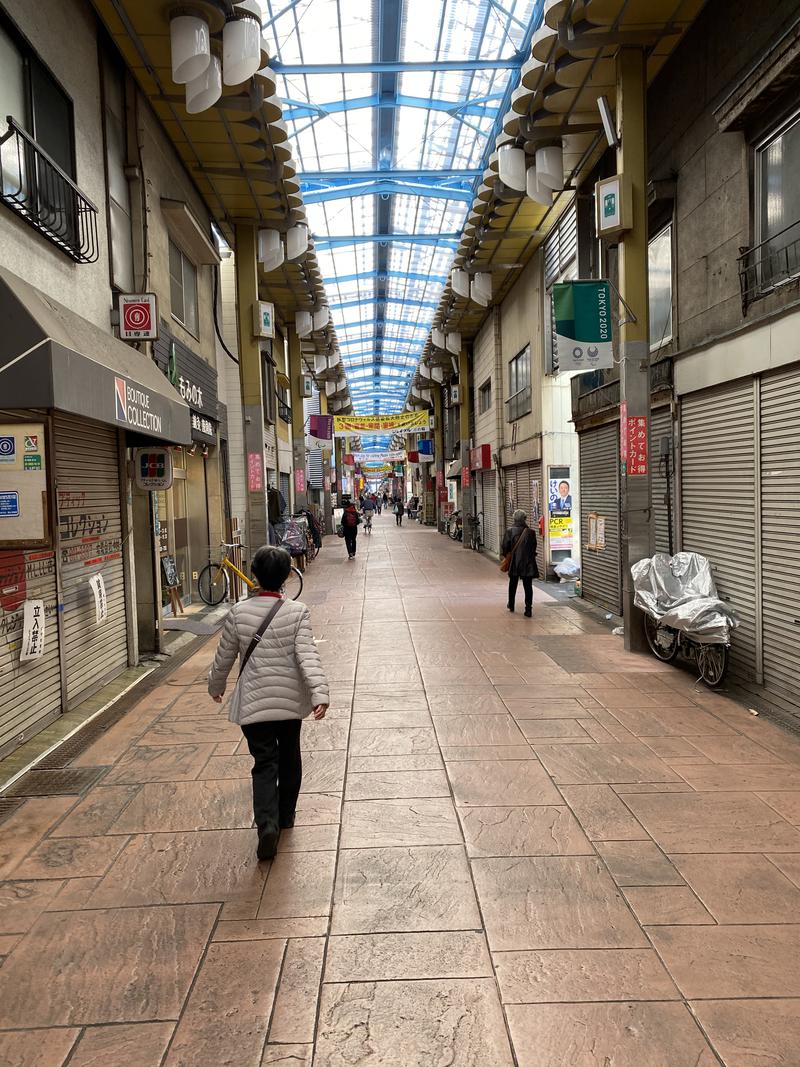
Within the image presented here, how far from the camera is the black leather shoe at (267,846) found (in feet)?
14.0

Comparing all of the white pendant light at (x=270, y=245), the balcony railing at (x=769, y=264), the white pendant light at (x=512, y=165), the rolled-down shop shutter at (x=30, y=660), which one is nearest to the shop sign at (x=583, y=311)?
the white pendant light at (x=512, y=165)

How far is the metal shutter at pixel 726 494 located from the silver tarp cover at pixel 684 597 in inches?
8.6

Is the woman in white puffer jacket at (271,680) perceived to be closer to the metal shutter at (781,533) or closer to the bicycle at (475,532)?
the metal shutter at (781,533)

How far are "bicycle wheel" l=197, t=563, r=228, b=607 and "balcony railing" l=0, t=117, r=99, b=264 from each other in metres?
6.72

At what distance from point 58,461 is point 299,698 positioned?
14.0ft

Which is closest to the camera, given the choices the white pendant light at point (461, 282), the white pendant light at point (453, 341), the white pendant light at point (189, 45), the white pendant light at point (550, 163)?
the white pendant light at point (189, 45)

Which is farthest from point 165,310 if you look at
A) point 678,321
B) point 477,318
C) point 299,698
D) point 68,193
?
point 477,318

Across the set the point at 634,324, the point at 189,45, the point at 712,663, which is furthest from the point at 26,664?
the point at 634,324

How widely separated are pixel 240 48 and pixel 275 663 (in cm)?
709

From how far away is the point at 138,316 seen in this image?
29.9 feet

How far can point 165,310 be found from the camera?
36.5 ft

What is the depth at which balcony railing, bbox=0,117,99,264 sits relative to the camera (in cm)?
628

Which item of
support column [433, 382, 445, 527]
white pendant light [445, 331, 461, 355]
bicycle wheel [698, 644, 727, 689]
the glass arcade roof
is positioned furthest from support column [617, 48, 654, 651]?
support column [433, 382, 445, 527]

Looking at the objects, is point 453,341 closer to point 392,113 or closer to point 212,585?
point 392,113
